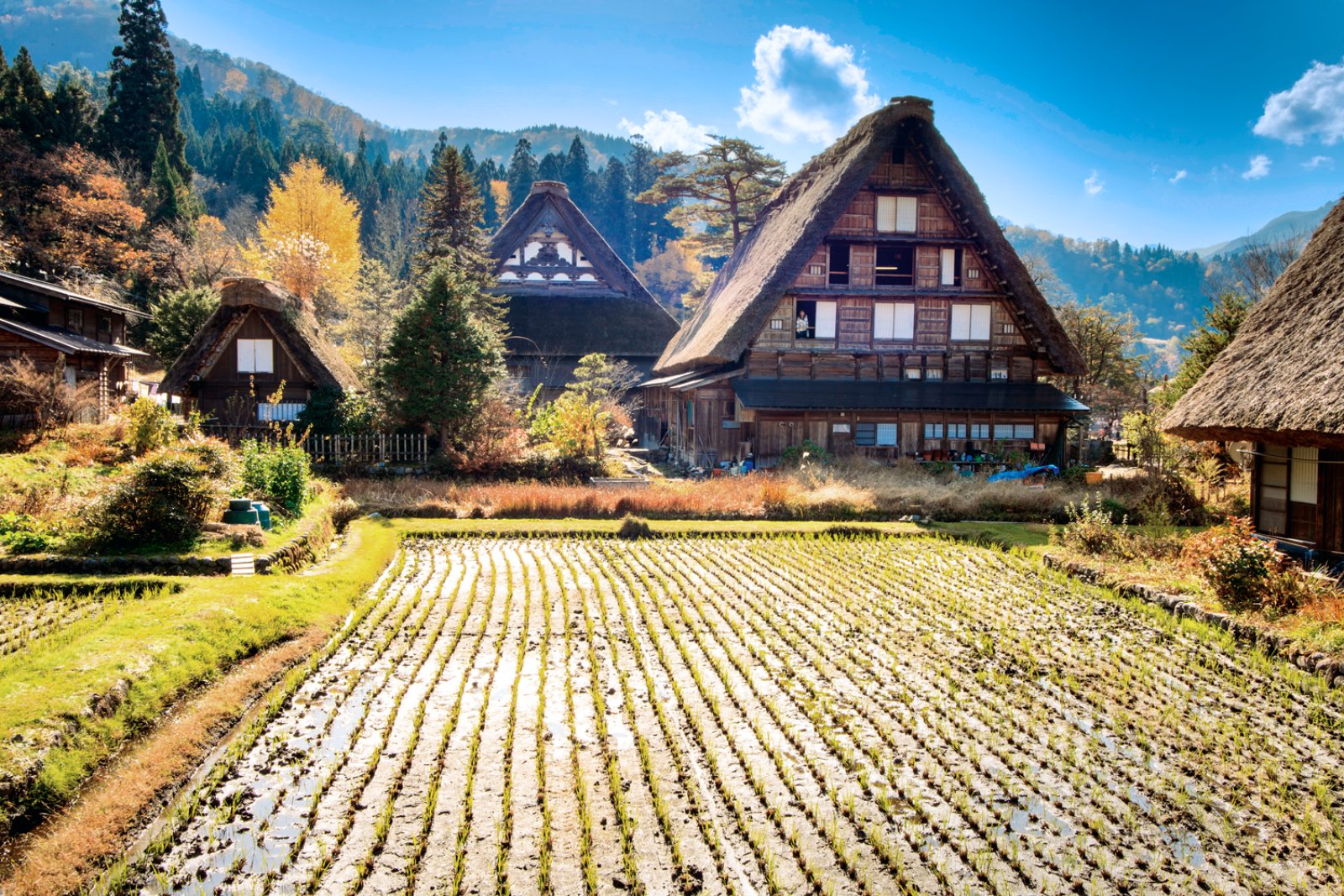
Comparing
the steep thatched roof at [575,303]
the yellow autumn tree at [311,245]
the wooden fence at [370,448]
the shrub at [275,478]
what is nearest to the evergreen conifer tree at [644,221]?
the yellow autumn tree at [311,245]

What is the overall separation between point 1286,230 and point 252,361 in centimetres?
5514

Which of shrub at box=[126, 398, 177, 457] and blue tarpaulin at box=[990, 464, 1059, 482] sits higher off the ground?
shrub at box=[126, 398, 177, 457]

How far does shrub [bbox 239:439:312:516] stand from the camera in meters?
14.1

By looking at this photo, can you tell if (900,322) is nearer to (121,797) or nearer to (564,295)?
(564,295)

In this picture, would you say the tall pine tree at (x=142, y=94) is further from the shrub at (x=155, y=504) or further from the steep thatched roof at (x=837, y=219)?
the shrub at (x=155, y=504)

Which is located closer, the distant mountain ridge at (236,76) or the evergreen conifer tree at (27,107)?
the evergreen conifer tree at (27,107)

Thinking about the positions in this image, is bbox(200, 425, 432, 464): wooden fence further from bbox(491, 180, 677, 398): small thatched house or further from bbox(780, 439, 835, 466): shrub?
bbox(491, 180, 677, 398): small thatched house

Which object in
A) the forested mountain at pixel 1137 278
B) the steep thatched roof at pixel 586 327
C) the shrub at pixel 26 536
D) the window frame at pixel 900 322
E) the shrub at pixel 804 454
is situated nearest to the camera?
the shrub at pixel 26 536

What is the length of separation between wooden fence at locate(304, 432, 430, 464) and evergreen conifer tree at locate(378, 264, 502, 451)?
0.55m

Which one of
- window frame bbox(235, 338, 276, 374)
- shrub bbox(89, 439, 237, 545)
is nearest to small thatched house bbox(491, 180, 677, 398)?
window frame bbox(235, 338, 276, 374)

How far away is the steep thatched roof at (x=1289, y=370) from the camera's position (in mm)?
11531

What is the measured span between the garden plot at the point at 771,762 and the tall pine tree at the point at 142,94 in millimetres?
49996

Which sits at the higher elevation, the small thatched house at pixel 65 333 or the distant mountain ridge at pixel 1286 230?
the distant mountain ridge at pixel 1286 230

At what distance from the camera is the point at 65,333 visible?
96.0 feet
